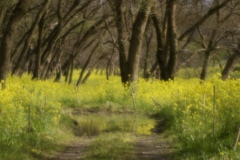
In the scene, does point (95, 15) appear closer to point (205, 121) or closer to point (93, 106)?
point (93, 106)

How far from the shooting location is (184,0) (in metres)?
36.4

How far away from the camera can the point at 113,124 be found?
21.6m

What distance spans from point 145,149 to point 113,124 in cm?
644

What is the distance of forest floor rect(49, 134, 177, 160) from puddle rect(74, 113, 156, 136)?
4.49 feet

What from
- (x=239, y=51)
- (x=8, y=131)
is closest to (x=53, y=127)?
(x=8, y=131)

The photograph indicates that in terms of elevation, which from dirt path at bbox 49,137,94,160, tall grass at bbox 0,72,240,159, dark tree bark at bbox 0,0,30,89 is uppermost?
dark tree bark at bbox 0,0,30,89

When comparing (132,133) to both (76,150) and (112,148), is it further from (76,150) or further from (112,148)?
(112,148)

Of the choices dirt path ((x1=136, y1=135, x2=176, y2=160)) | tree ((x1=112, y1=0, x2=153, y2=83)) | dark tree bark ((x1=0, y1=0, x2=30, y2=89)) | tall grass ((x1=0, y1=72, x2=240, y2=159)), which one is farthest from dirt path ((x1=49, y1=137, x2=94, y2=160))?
tree ((x1=112, y1=0, x2=153, y2=83))

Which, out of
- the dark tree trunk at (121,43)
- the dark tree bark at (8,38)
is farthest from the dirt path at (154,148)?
the dark tree trunk at (121,43)

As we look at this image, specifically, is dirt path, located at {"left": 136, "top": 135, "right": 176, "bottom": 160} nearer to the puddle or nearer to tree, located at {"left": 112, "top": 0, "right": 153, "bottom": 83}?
the puddle

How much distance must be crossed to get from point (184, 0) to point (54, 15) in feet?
32.2

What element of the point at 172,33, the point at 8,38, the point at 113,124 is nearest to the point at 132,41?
the point at 172,33

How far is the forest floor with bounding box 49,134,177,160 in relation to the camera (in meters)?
14.0

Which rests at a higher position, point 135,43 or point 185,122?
point 135,43
